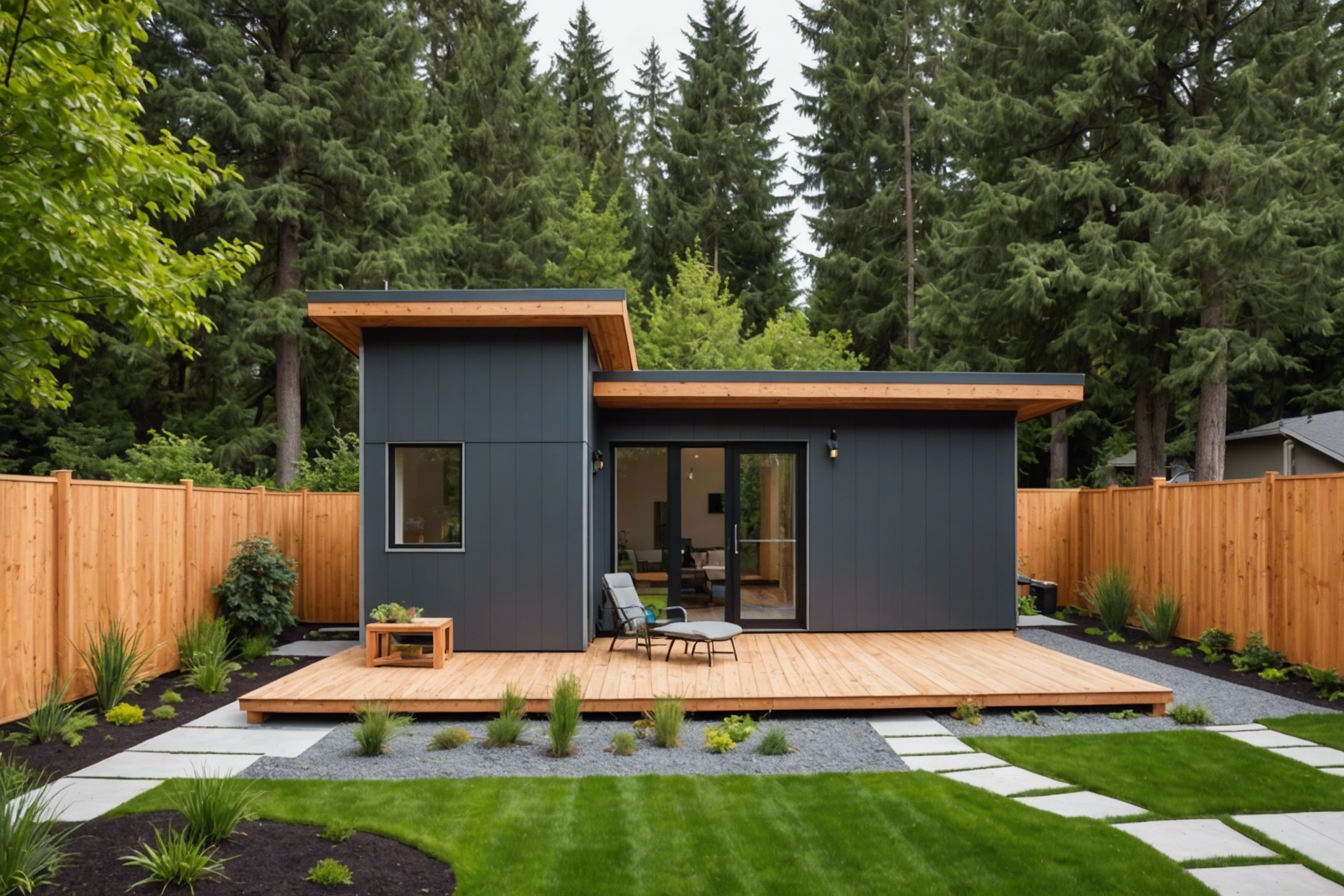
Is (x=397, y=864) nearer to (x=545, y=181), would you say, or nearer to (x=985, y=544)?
Answer: (x=985, y=544)

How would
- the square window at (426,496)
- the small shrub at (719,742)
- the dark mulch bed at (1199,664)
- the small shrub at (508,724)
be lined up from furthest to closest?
the square window at (426,496), the dark mulch bed at (1199,664), the small shrub at (508,724), the small shrub at (719,742)

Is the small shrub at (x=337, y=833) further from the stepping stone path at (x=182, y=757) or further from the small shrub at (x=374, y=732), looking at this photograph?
the small shrub at (x=374, y=732)

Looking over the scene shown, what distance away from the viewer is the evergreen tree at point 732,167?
2253 centimetres

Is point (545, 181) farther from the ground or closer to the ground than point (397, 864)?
farther from the ground

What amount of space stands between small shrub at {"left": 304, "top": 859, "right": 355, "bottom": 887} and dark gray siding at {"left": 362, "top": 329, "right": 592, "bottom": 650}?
4397mm

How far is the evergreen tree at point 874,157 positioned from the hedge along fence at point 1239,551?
34.5ft

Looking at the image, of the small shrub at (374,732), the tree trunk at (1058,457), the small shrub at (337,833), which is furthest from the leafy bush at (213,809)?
the tree trunk at (1058,457)

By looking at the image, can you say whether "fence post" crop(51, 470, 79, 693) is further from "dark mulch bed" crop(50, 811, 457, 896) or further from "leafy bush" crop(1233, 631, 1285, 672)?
"leafy bush" crop(1233, 631, 1285, 672)

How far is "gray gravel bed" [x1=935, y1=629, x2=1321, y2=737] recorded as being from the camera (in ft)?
18.5

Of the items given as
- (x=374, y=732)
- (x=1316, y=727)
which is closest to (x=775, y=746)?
(x=374, y=732)

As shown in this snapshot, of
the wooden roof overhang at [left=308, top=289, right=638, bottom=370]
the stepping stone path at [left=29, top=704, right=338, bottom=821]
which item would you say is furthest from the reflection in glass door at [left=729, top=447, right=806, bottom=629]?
the stepping stone path at [left=29, top=704, right=338, bottom=821]

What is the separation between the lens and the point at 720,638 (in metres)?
7.13

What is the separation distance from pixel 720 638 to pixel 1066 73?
13518mm

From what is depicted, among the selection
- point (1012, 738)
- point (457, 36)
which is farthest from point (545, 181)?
point (1012, 738)
